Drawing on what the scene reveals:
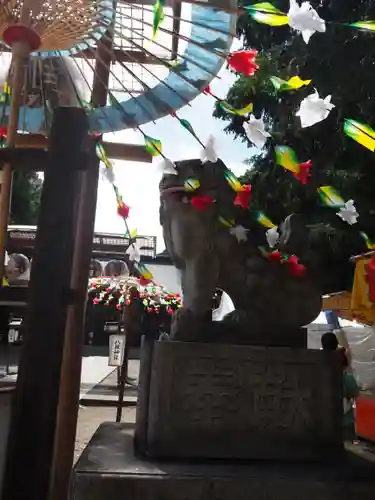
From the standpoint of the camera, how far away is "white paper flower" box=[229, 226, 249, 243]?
2248 mm

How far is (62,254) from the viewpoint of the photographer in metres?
1.89

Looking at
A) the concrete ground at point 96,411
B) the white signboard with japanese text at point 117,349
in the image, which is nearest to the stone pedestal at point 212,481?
the concrete ground at point 96,411

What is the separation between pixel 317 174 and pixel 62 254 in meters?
4.48

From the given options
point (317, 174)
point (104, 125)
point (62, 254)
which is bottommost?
point (62, 254)

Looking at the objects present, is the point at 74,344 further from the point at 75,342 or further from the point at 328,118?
the point at 328,118

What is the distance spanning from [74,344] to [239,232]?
96cm

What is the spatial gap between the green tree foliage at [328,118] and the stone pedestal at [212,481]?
3.04 metres

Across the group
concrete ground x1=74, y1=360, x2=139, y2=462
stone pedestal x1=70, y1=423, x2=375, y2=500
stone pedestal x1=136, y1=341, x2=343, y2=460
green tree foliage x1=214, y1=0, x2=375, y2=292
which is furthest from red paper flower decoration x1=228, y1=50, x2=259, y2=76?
concrete ground x1=74, y1=360, x2=139, y2=462

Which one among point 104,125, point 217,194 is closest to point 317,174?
point 104,125

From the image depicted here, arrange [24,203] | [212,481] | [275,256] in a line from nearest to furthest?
[212,481], [275,256], [24,203]

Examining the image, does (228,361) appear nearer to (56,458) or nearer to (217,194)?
(217,194)

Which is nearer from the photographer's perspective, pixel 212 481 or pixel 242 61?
pixel 212 481

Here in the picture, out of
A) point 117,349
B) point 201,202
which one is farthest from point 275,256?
point 117,349

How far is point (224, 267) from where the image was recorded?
2.26m
